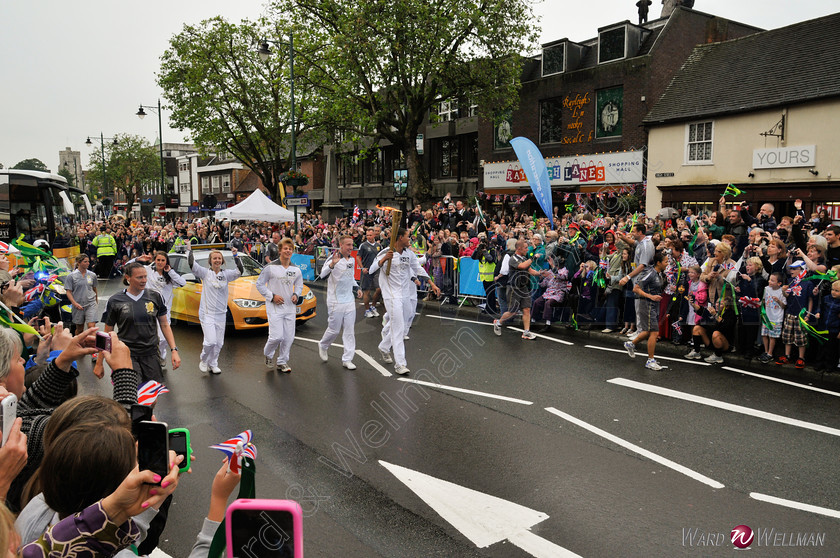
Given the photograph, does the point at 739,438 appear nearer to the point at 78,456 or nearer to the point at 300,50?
the point at 78,456

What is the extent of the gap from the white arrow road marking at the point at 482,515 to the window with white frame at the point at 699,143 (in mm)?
21234

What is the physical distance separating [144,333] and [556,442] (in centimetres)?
431

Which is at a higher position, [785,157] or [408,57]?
[408,57]

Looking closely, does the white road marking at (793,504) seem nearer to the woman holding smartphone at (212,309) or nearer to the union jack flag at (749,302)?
the union jack flag at (749,302)

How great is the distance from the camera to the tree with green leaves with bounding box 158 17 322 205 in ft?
109

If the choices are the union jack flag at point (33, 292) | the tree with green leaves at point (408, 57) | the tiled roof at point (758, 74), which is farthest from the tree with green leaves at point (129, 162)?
the union jack flag at point (33, 292)

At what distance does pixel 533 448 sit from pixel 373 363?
13.4 ft

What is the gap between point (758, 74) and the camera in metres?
22.4

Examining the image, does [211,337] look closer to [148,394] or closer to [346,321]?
[346,321]

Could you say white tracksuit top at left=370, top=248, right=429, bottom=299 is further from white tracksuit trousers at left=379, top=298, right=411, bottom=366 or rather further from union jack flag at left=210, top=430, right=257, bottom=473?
union jack flag at left=210, top=430, right=257, bottom=473

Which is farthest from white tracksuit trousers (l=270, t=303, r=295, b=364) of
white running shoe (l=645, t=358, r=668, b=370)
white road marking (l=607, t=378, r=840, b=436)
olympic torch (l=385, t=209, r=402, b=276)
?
white running shoe (l=645, t=358, r=668, b=370)

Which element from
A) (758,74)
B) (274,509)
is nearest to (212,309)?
(274,509)

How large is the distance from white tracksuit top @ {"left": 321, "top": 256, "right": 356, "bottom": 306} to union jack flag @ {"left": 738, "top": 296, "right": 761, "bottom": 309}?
5825mm

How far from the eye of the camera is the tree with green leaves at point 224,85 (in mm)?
33156
